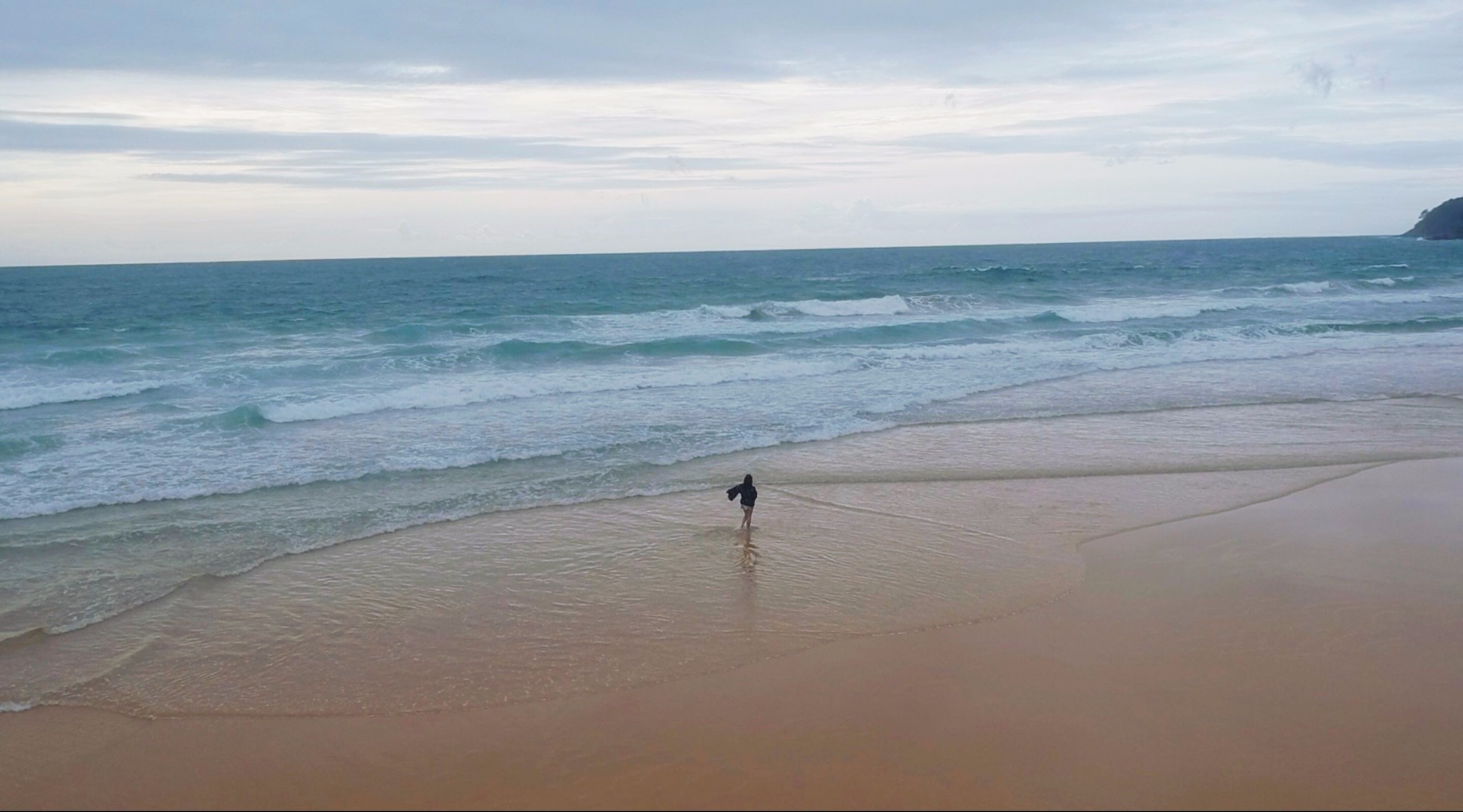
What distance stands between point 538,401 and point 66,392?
32.4ft

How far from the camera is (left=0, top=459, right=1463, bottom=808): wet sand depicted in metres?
5.73

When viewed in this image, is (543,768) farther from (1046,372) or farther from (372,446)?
(1046,372)

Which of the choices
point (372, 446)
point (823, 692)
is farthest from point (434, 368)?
point (823, 692)

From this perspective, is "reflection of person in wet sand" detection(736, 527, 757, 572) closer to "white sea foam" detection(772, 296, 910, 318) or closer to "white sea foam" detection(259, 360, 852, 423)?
"white sea foam" detection(259, 360, 852, 423)

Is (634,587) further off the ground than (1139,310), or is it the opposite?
(1139,310)

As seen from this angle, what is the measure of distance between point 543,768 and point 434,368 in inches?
784

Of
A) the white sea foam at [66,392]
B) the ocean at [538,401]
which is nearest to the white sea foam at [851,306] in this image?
the ocean at [538,401]

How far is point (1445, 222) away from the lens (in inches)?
4894

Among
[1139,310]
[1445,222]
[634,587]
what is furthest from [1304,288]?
[1445,222]

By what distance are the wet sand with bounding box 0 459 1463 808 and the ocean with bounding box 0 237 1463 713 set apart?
1.87 m

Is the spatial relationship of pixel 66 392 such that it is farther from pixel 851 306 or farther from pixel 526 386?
pixel 851 306

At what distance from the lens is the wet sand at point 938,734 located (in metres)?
5.73

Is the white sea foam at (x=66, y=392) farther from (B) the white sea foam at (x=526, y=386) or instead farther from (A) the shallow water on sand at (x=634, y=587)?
(A) the shallow water on sand at (x=634, y=587)

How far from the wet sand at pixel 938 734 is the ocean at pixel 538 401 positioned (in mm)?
1875
